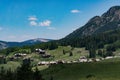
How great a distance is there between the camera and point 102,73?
648ft

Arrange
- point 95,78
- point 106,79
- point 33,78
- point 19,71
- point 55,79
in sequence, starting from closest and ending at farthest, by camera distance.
Answer: 1. point 19,71
2. point 33,78
3. point 106,79
4. point 95,78
5. point 55,79

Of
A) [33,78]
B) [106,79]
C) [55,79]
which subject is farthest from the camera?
[55,79]

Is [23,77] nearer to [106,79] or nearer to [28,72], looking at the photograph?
[28,72]

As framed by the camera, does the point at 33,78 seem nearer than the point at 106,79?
Yes

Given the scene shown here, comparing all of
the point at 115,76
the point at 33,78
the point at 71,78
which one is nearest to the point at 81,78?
the point at 71,78

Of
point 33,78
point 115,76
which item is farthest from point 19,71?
point 115,76

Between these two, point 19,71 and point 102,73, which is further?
point 102,73

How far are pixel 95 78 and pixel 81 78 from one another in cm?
943

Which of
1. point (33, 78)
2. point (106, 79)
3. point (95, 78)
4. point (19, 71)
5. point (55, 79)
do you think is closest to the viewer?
point (19, 71)

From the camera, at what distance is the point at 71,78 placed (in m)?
193

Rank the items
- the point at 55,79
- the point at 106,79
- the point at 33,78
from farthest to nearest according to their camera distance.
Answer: the point at 55,79
the point at 106,79
the point at 33,78

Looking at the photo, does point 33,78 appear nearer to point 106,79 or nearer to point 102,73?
point 106,79

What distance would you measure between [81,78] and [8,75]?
4361 inches

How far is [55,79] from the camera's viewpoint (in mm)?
195000
